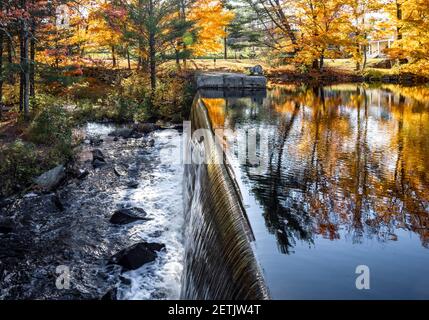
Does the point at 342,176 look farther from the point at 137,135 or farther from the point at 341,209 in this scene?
the point at 137,135

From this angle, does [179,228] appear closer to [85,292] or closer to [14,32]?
[85,292]

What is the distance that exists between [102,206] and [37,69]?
9836 millimetres

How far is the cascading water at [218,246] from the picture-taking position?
3826 mm

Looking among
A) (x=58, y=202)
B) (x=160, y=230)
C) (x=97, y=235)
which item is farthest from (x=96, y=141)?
(x=160, y=230)

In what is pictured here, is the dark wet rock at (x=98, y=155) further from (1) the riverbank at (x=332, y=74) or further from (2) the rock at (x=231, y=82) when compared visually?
(1) the riverbank at (x=332, y=74)

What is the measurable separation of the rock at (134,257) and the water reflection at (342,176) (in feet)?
6.32

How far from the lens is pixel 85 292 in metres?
5.79

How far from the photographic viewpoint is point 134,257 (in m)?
6.49

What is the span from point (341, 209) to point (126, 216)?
4.16 metres

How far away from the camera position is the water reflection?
5.19m

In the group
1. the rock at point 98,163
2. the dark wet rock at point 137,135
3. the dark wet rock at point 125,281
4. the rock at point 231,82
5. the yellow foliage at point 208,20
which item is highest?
the yellow foliage at point 208,20

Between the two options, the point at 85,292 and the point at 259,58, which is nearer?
the point at 85,292

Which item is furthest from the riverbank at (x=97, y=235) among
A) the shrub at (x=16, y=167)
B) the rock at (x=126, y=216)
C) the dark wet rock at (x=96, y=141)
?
the dark wet rock at (x=96, y=141)
